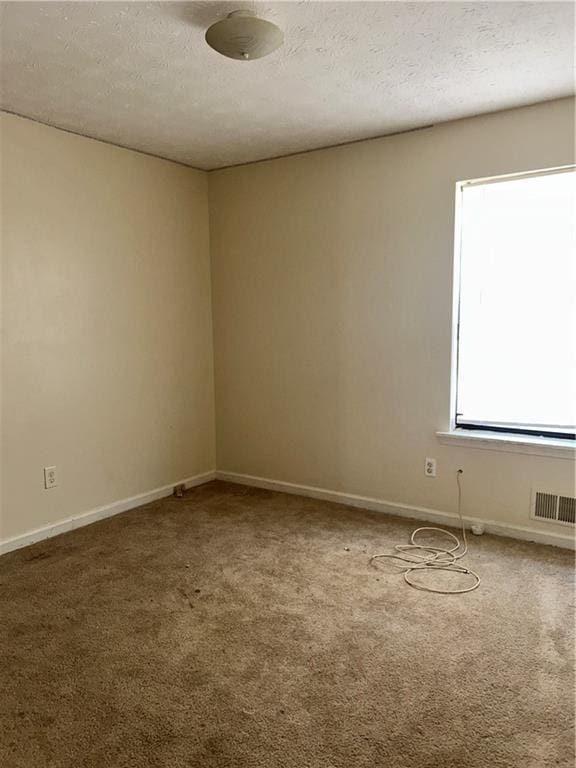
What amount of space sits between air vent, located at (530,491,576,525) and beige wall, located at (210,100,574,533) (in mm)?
54

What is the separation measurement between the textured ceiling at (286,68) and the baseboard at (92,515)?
7.70 feet

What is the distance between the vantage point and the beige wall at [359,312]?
3.21m

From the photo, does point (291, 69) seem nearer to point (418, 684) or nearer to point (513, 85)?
point (513, 85)

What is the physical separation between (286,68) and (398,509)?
2611 mm

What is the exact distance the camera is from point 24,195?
122 inches

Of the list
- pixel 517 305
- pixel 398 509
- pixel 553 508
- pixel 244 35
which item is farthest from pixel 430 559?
pixel 244 35

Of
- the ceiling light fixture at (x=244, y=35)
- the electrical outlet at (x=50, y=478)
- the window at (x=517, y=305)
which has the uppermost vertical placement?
the ceiling light fixture at (x=244, y=35)

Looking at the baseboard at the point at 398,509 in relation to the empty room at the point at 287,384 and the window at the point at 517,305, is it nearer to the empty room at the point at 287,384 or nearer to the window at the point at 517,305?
the empty room at the point at 287,384

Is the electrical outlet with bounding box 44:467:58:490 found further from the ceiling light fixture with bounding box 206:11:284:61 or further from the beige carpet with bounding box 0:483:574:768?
the ceiling light fixture with bounding box 206:11:284:61

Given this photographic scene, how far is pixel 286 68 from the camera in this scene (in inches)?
96.6

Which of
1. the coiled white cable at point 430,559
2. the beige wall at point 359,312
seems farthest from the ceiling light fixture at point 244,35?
the coiled white cable at point 430,559

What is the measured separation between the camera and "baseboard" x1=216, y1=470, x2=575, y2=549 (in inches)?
123

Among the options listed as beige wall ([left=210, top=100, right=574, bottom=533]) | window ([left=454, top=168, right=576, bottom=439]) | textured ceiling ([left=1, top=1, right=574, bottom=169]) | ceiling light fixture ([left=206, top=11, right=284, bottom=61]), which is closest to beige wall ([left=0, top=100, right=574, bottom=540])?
beige wall ([left=210, top=100, right=574, bottom=533])

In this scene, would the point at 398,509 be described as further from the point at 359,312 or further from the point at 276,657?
the point at 276,657
